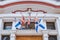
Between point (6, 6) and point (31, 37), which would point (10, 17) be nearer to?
point (6, 6)

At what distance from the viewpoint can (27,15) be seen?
7.51m

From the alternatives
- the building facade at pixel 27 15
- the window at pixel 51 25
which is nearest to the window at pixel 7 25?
the building facade at pixel 27 15

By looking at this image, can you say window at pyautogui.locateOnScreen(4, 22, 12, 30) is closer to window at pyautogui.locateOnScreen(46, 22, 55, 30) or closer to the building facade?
the building facade

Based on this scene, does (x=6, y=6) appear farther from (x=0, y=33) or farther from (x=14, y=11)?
(x=0, y=33)

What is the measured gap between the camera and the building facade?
733 cm

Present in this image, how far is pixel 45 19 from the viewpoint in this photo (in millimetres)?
7535

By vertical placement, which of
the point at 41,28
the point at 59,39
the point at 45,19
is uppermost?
the point at 45,19

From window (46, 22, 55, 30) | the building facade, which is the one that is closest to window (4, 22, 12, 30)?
the building facade

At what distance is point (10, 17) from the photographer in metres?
7.52

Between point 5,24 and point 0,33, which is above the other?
point 5,24

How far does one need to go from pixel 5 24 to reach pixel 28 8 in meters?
1.32

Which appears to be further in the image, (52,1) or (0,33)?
(52,1)

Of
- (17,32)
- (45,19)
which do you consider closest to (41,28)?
(45,19)

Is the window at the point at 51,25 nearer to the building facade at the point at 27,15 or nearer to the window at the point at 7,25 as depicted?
the building facade at the point at 27,15
